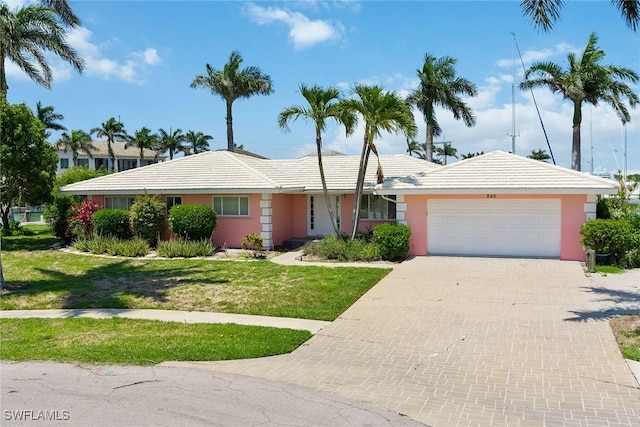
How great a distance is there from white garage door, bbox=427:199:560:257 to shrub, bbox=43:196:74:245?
1595 centimetres

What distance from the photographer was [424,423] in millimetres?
5730

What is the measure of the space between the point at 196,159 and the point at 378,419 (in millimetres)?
21114

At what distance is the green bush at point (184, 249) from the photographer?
786 inches

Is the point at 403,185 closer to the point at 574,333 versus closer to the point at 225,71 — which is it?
the point at 574,333

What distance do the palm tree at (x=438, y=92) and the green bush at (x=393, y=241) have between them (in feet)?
64.2

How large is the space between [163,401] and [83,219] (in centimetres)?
1851

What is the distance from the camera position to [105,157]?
2827 inches

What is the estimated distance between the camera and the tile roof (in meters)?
17.5

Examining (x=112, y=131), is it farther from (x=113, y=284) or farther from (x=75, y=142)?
(x=113, y=284)

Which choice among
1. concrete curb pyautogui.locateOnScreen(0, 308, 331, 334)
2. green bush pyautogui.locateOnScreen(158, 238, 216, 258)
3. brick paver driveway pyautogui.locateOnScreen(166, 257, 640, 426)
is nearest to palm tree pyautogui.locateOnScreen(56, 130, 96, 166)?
green bush pyautogui.locateOnScreen(158, 238, 216, 258)

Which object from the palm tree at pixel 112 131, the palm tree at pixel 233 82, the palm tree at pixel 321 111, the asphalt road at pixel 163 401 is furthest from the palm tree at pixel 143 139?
the asphalt road at pixel 163 401

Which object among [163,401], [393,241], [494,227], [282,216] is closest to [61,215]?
[282,216]

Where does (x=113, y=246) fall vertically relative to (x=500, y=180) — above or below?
below

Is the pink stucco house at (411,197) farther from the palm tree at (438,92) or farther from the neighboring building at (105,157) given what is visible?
the neighboring building at (105,157)
